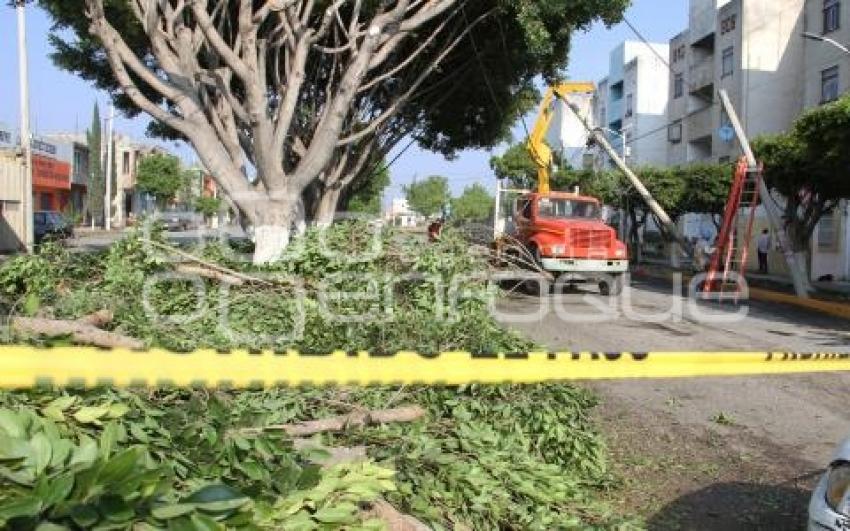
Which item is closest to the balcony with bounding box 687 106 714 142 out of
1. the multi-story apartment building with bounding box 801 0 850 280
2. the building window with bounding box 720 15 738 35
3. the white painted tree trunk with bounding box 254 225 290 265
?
the building window with bounding box 720 15 738 35

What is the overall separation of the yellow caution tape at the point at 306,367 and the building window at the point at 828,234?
91.7 ft

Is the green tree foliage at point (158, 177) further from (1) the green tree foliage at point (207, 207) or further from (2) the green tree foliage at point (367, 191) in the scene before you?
(2) the green tree foliage at point (367, 191)

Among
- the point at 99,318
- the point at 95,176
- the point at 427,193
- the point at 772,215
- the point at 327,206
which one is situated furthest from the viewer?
the point at 427,193

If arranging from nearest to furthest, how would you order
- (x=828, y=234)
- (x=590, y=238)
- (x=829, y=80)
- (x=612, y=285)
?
(x=590, y=238)
(x=612, y=285)
(x=828, y=234)
(x=829, y=80)

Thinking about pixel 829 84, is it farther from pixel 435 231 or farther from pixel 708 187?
pixel 435 231

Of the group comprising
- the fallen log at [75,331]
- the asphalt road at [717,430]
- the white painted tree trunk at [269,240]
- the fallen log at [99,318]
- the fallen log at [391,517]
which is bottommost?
the asphalt road at [717,430]

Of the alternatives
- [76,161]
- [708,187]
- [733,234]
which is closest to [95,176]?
[76,161]

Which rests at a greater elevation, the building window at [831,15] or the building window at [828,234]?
the building window at [831,15]

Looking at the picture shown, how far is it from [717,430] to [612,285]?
38.9 ft

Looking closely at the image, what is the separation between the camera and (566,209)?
18891mm

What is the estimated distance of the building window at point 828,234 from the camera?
1161 inches

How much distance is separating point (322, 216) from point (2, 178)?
22030 mm

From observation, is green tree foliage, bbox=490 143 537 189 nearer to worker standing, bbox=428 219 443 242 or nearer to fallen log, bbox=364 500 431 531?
worker standing, bbox=428 219 443 242

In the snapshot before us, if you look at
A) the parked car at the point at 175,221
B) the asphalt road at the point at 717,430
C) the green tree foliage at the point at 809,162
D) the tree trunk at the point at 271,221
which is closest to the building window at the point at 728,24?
the green tree foliage at the point at 809,162
